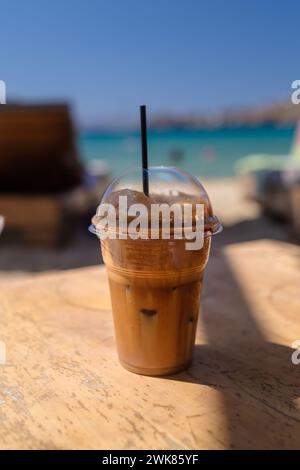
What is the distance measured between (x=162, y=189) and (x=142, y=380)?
450 millimetres

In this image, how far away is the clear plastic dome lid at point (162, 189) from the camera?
1.06 m

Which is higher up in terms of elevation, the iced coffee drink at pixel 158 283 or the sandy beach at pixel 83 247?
the iced coffee drink at pixel 158 283

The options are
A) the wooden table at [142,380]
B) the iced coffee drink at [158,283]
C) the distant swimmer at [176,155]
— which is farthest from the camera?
the distant swimmer at [176,155]

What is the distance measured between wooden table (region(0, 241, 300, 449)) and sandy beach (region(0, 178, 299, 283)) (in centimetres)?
218

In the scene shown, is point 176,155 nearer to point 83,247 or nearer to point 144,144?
point 83,247

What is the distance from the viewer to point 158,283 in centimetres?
103

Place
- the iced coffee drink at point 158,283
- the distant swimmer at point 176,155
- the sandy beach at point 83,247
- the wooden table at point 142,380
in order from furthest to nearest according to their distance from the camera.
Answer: the distant swimmer at point 176,155
the sandy beach at point 83,247
the iced coffee drink at point 158,283
the wooden table at point 142,380

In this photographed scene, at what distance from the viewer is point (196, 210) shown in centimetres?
106

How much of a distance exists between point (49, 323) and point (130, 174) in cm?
55

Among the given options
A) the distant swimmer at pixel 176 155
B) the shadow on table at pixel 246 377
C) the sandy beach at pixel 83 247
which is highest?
the shadow on table at pixel 246 377

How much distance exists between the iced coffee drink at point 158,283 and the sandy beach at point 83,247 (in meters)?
2.63

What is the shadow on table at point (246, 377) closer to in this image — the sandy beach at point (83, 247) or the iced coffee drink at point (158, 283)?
the iced coffee drink at point (158, 283)

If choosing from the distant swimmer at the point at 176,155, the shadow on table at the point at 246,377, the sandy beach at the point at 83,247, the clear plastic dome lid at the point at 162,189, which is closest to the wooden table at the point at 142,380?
the shadow on table at the point at 246,377

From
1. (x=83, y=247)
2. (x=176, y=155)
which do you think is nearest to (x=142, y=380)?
(x=83, y=247)
